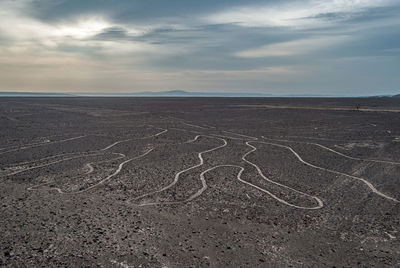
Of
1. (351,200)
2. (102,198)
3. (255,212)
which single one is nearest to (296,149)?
(351,200)

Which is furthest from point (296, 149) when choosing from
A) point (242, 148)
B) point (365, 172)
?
point (365, 172)

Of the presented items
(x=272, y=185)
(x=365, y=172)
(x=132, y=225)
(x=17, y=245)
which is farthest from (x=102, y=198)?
(x=365, y=172)

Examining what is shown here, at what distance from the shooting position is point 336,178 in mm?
10312

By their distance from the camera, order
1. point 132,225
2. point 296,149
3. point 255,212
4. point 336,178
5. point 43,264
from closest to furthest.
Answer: point 43,264, point 132,225, point 255,212, point 336,178, point 296,149

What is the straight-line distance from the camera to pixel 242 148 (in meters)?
15.4

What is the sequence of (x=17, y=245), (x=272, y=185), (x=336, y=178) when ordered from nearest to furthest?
(x=17, y=245), (x=272, y=185), (x=336, y=178)

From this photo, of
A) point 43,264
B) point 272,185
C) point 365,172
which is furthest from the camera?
point 365,172

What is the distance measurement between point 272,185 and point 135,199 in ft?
12.9

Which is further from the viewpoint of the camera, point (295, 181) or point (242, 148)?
point (242, 148)

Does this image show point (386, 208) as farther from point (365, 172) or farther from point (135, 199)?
point (135, 199)

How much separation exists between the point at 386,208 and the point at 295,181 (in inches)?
107

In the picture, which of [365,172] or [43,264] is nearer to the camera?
[43,264]

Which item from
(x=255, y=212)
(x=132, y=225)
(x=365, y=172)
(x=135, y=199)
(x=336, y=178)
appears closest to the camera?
(x=132, y=225)

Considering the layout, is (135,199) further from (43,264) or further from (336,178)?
(336,178)
